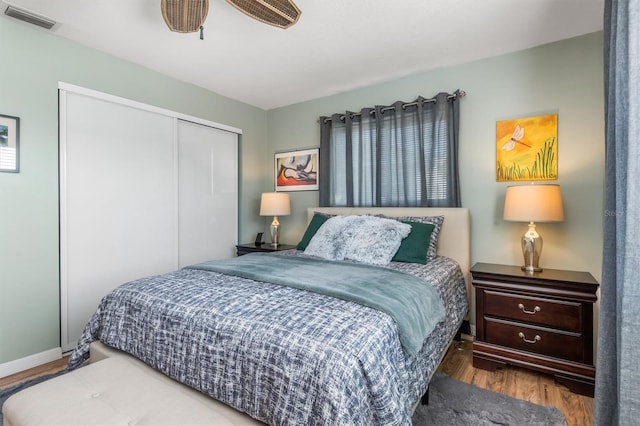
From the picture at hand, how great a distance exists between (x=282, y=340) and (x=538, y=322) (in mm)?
1872

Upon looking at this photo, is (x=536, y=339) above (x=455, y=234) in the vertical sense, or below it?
below

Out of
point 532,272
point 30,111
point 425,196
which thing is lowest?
point 532,272

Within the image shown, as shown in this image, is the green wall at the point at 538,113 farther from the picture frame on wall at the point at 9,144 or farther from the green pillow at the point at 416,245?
the picture frame on wall at the point at 9,144

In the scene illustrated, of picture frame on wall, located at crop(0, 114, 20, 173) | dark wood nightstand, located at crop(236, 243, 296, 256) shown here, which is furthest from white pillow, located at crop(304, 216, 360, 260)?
picture frame on wall, located at crop(0, 114, 20, 173)

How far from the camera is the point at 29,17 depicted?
214 cm

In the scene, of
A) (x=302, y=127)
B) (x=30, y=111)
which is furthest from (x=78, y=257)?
(x=302, y=127)

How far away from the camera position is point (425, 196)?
2.97 metres

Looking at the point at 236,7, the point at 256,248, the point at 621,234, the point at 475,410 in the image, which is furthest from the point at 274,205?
the point at 621,234

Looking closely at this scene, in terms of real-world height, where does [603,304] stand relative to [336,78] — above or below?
below

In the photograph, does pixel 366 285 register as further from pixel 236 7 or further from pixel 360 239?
pixel 236 7

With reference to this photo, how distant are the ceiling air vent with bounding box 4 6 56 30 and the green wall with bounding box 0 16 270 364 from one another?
4.3 inches

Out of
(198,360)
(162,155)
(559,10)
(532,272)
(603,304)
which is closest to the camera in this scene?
(603,304)

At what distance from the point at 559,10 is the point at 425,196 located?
160 centimetres

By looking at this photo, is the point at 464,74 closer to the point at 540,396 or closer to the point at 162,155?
the point at 540,396
